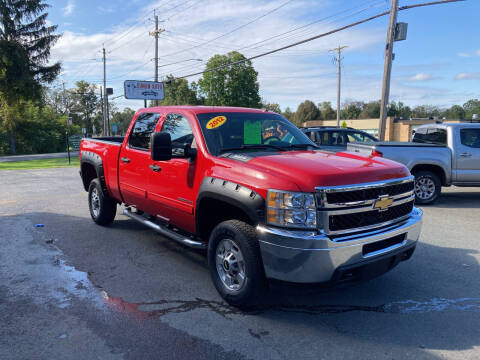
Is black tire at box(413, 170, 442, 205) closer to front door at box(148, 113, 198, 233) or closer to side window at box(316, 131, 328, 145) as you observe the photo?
side window at box(316, 131, 328, 145)

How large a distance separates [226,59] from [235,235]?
61.3m

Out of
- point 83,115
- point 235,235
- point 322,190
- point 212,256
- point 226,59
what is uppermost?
point 226,59

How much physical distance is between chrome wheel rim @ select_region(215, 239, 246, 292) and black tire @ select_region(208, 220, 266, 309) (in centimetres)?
3

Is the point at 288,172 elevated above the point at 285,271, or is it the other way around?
the point at 288,172

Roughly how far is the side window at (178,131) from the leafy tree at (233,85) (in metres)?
54.7

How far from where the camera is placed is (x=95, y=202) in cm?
685

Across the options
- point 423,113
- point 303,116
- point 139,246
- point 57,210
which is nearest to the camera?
point 139,246

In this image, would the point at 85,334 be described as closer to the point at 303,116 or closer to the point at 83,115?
the point at 303,116

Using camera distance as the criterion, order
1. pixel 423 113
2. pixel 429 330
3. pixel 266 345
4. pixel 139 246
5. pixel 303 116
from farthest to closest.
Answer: pixel 423 113 → pixel 303 116 → pixel 139 246 → pixel 429 330 → pixel 266 345

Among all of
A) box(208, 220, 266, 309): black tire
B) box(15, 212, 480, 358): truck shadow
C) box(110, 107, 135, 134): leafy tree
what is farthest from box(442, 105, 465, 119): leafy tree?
→ box(208, 220, 266, 309): black tire

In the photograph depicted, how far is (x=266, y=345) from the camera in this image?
3.06 metres

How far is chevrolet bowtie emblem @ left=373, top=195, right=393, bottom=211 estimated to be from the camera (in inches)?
133

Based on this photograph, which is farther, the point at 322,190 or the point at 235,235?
the point at 235,235

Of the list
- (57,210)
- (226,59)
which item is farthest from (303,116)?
(57,210)
